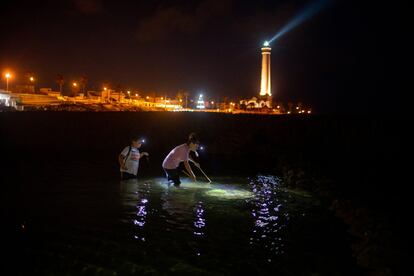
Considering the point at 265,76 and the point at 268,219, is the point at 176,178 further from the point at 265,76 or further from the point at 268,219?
the point at 265,76

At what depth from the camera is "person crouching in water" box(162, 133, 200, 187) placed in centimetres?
1639

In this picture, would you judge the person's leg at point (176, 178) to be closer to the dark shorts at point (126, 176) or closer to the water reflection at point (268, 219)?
the dark shorts at point (126, 176)

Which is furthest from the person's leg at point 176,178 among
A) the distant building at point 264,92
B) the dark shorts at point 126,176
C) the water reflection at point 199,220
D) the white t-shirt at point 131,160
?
the distant building at point 264,92

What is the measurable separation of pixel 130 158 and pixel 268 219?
680 cm

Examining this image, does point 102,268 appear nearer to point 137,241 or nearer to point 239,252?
point 137,241

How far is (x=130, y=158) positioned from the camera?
57.9 ft

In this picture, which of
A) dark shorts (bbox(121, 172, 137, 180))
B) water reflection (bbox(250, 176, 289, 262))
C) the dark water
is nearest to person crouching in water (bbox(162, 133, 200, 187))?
the dark water

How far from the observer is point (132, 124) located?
4778cm

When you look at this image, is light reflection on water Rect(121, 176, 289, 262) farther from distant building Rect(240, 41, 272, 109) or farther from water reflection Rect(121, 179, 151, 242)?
distant building Rect(240, 41, 272, 109)

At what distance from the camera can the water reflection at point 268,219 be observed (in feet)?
35.5

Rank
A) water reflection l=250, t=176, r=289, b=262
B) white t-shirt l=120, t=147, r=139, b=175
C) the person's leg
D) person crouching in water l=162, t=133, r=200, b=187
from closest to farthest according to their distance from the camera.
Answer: water reflection l=250, t=176, r=289, b=262 → person crouching in water l=162, t=133, r=200, b=187 → white t-shirt l=120, t=147, r=139, b=175 → the person's leg

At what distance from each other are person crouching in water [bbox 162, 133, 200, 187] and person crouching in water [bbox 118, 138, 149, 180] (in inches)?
40.3

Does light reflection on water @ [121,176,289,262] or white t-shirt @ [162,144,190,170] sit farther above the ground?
white t-shirt @ [162,144,190,170]

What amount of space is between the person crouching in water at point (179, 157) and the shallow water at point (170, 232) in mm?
648
